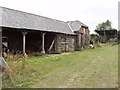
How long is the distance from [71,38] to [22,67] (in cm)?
1630

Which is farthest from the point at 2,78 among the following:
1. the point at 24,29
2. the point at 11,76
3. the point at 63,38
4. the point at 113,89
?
the point at 63,38

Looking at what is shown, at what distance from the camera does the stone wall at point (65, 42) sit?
19.0 m

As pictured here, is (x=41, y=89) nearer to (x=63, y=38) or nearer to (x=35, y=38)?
(x=35, y=38)

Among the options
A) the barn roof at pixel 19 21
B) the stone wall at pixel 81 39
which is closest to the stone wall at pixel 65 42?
the stone wall at pixel 81 39

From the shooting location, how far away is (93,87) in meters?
4.79

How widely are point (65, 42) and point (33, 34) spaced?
5024 millimetres

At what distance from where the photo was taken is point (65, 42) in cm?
2091

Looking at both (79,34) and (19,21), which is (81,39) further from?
(19,21)

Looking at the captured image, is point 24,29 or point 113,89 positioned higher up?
point 24,29

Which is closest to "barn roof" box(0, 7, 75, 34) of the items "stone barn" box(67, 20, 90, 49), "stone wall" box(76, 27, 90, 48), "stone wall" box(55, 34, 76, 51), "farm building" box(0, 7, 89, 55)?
"farm building" box(0, 7, 89, 55)

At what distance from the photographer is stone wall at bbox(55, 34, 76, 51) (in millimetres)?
19036

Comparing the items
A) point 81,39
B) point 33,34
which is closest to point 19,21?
point 33,34

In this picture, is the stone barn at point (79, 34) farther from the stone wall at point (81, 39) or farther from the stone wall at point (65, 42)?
the stone wall at point (65, 42)

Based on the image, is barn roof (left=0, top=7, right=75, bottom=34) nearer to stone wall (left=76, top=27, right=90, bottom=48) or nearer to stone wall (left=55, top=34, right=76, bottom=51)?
stone wall (left=55, top=34, right=76, bottom=51)
